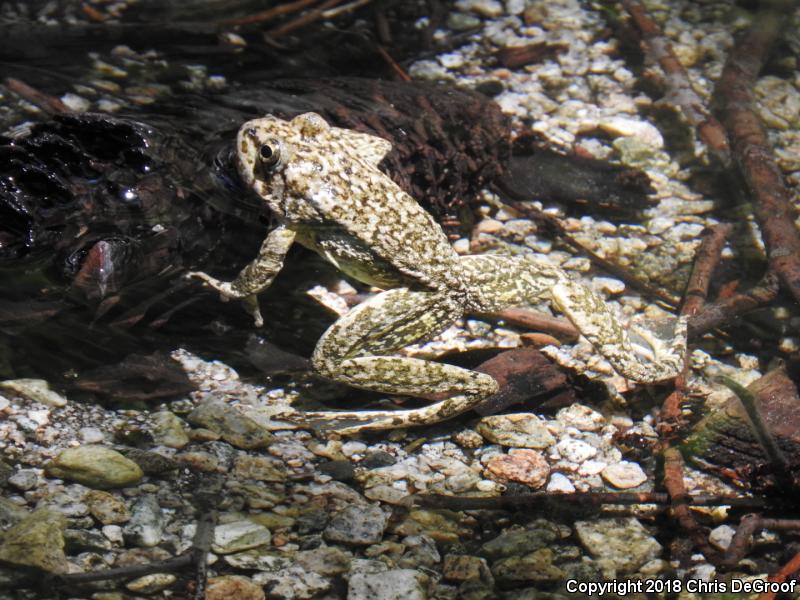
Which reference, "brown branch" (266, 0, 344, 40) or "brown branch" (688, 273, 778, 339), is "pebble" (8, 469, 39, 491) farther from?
"brown branch" (266, 0, 344, 40)

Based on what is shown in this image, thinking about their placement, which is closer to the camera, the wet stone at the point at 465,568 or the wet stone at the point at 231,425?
the wet stone at the point at 465,568

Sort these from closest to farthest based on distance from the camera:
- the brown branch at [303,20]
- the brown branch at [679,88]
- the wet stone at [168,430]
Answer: the wet stone at [168,430]
the brown branch at [679,88]
the brown branch at [303,20]

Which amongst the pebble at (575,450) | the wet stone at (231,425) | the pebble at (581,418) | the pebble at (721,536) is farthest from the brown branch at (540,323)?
the wet stone at (231,425)

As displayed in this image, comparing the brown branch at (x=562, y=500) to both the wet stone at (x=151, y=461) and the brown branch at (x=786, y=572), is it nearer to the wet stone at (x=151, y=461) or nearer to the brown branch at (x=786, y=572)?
the brown branch at (x=786, y=572)

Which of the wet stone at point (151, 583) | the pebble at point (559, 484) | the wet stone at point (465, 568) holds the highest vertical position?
the wet stone at point (151, 583)

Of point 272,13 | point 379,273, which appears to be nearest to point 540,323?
point 379,273

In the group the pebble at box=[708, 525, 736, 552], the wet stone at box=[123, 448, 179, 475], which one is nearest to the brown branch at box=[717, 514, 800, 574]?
the pebble at box=[708, 525, 736, 552]
